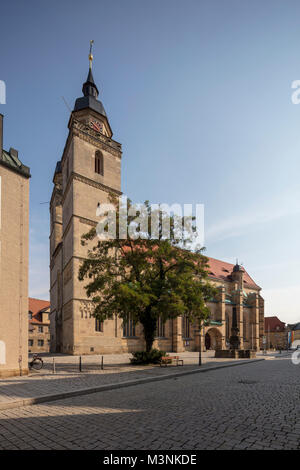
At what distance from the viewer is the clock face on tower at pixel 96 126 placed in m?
37.7

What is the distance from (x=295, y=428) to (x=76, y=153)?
3253 centimetres

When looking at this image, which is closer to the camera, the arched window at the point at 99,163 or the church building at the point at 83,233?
the church building at the point at 83,233

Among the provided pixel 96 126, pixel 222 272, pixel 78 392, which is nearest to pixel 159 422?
pixel 78 392

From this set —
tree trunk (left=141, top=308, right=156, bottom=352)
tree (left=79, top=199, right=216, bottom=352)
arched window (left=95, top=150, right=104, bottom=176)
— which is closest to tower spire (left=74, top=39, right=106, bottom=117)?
arched window (left=95, top=150, right=104, bottom=176)

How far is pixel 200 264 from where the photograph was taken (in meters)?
21.8

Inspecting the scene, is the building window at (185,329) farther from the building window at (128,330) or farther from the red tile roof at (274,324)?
the red tile roof at (274,324)

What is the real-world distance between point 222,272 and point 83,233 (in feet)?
112

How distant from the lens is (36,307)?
60406 mm

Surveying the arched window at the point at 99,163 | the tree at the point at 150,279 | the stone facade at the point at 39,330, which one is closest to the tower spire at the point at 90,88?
the arched window at the point at 99,163

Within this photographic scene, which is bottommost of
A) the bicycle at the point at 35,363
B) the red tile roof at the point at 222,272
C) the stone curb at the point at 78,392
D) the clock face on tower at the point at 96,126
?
the bicycle at the point at 35,363

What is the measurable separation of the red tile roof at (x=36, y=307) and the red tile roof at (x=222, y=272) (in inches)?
1199

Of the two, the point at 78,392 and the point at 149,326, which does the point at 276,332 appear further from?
the point at 78,392

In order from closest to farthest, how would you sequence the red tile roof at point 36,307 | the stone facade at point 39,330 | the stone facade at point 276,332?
the stone facade at point 39,330
the red tile roof at point 36,307
the stone facade at point 276,332

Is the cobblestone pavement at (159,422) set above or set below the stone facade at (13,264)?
below
